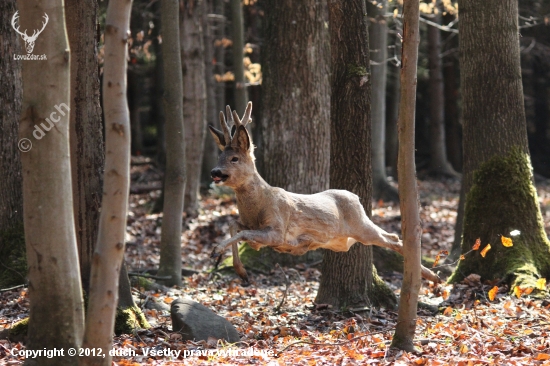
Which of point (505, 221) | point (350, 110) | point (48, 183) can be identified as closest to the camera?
point (48, 183)

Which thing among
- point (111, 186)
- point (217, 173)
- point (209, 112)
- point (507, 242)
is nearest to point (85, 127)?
Answer: point (217, 173)

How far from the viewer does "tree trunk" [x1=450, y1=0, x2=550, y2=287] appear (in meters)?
10.7

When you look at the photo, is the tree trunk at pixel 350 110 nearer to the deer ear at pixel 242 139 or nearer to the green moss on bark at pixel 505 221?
the green moss on bark at pixel 505 221

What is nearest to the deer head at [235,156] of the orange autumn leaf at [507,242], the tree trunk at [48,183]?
the tree trunk at [48,183]

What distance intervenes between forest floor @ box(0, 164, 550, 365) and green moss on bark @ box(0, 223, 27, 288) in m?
0.28

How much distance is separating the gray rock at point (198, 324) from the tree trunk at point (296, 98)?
17.2 feet

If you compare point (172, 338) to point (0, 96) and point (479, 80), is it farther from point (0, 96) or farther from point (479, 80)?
point (479, 80)

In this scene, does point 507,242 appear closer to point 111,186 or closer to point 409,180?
point 409,180

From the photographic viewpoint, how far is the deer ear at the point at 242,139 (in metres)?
7.32

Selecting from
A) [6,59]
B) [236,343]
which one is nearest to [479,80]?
[236,343]

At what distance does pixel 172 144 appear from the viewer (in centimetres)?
1180

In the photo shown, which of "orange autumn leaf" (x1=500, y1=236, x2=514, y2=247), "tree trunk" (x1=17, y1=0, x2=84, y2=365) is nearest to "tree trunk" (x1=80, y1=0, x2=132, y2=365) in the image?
"tree trunk" (x1=17, y1=0, x2=84, y2=365)

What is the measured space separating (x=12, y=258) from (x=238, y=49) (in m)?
11.0

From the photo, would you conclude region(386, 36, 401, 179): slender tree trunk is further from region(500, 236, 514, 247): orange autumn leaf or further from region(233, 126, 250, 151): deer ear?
region(233, 126, 250, 151): deer ear
